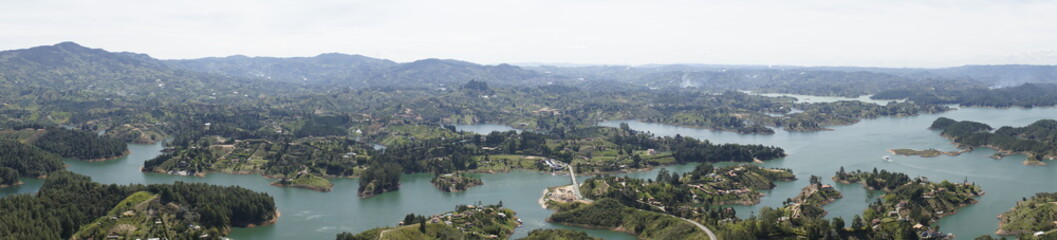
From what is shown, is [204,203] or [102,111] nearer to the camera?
[204,203]

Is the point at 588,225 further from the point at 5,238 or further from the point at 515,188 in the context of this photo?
the point at 5,238

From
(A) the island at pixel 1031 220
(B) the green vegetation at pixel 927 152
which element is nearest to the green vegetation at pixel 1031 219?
(A) the island at pixel 1031 220

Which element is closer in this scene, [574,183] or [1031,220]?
[1031,220]

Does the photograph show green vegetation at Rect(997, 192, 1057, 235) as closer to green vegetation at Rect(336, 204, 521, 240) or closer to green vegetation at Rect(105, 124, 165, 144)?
green vegetation at Rect(336, 204, 521, 240)

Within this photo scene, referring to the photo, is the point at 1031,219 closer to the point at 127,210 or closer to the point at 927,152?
the point at 927,152


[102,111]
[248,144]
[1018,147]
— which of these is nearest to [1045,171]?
[1018,147]

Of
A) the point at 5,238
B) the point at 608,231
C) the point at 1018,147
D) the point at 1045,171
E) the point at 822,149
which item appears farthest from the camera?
the point at 822,149

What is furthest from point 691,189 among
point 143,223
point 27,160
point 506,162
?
point 27,160

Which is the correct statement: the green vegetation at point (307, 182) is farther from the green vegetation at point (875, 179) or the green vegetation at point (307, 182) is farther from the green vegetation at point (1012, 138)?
the green vegetation at point (1012, 138)
